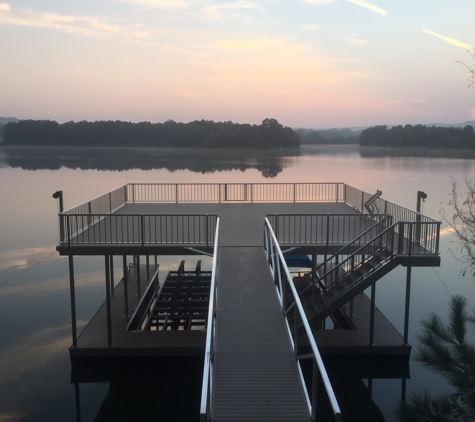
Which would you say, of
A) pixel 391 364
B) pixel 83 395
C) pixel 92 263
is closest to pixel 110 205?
pixel 83 395

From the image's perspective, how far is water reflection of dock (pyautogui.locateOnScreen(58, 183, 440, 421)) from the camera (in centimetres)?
652

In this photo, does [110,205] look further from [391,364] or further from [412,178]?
[412,178]

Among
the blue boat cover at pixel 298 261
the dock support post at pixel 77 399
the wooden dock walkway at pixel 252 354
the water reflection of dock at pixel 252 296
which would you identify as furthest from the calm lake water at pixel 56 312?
the wooden dock walkway at pixel 252 354

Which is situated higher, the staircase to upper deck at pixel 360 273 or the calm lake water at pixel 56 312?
the staircase to upper deck at pixel 360 273

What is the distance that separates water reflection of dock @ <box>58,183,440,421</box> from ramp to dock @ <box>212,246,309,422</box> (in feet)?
0.05

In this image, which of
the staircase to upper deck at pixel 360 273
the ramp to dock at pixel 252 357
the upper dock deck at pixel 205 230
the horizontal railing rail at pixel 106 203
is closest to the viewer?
the ramp to dock at pixel 252 357

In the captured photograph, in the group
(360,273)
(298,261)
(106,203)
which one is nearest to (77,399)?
(106,203)

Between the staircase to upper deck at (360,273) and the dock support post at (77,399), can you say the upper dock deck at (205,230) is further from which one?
the dock support post at (77,399)

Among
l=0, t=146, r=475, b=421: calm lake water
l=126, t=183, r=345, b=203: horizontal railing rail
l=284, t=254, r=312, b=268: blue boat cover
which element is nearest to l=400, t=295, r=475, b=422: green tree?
l=0, t=146, r=475, b=421: calm lake water

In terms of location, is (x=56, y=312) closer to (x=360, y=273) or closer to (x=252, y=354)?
(x=360, y=273)

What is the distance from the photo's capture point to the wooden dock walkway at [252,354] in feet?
19.6

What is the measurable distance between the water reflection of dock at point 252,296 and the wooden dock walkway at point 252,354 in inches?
0.7

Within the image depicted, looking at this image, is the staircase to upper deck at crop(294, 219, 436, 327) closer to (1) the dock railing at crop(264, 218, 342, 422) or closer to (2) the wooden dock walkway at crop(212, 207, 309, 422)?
(1) the dock railing at crop(264, 218, 342, 422)

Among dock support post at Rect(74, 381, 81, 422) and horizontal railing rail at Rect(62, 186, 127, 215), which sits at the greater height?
horizontal railing rail at Rect(62, 186, 127, 215)
